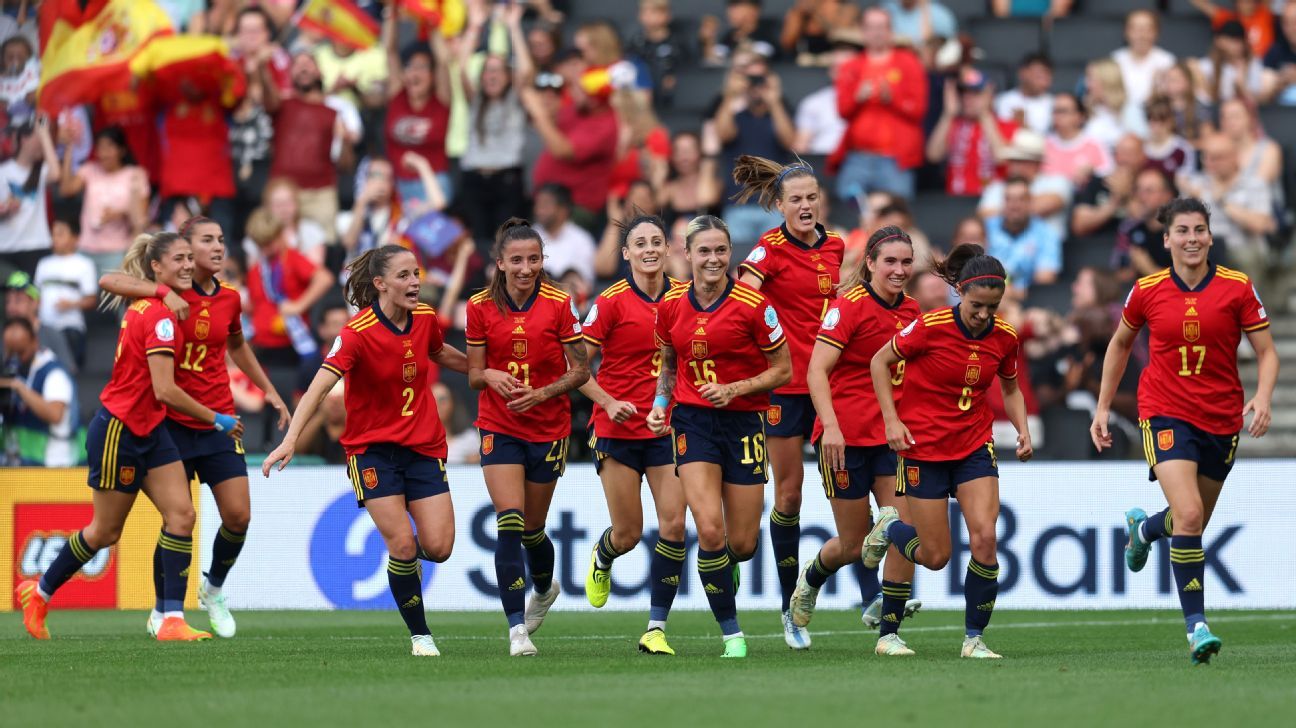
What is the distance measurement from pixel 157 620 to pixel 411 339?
3.06 metres

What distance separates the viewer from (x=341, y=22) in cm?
2162

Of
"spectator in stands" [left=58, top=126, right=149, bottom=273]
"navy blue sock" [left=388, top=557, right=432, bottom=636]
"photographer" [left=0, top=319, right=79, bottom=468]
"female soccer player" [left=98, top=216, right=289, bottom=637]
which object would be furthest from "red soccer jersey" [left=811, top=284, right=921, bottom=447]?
"spectator in stands" [left=58, top=126, right=149, bottom=273]

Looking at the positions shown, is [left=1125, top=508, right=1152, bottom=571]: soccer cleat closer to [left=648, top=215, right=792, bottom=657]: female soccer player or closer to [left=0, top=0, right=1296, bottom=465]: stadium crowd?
[left=648, top=215, right=792, bottom=657]: female soccer player

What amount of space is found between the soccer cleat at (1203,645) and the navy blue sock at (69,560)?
695 centimetres

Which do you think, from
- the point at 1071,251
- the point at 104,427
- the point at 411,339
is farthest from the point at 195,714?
the point at 1071,251

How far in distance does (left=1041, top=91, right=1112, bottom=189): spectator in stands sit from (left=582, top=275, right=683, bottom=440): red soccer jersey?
865 cm

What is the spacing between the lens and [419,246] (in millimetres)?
19344

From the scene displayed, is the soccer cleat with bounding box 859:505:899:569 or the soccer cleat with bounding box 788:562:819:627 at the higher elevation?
the soccer cleat with bounding box 859:505:899:569

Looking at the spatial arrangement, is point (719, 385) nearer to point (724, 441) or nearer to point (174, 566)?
point (724, 441)

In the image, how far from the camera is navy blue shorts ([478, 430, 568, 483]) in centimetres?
1144

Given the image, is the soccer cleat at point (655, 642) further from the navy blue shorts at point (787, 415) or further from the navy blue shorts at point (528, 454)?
the navy blue shorts at point (787, 415)

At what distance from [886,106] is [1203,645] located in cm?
1017

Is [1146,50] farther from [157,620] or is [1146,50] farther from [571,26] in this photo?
[157,620]

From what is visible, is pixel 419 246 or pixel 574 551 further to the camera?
pixel 419 246
